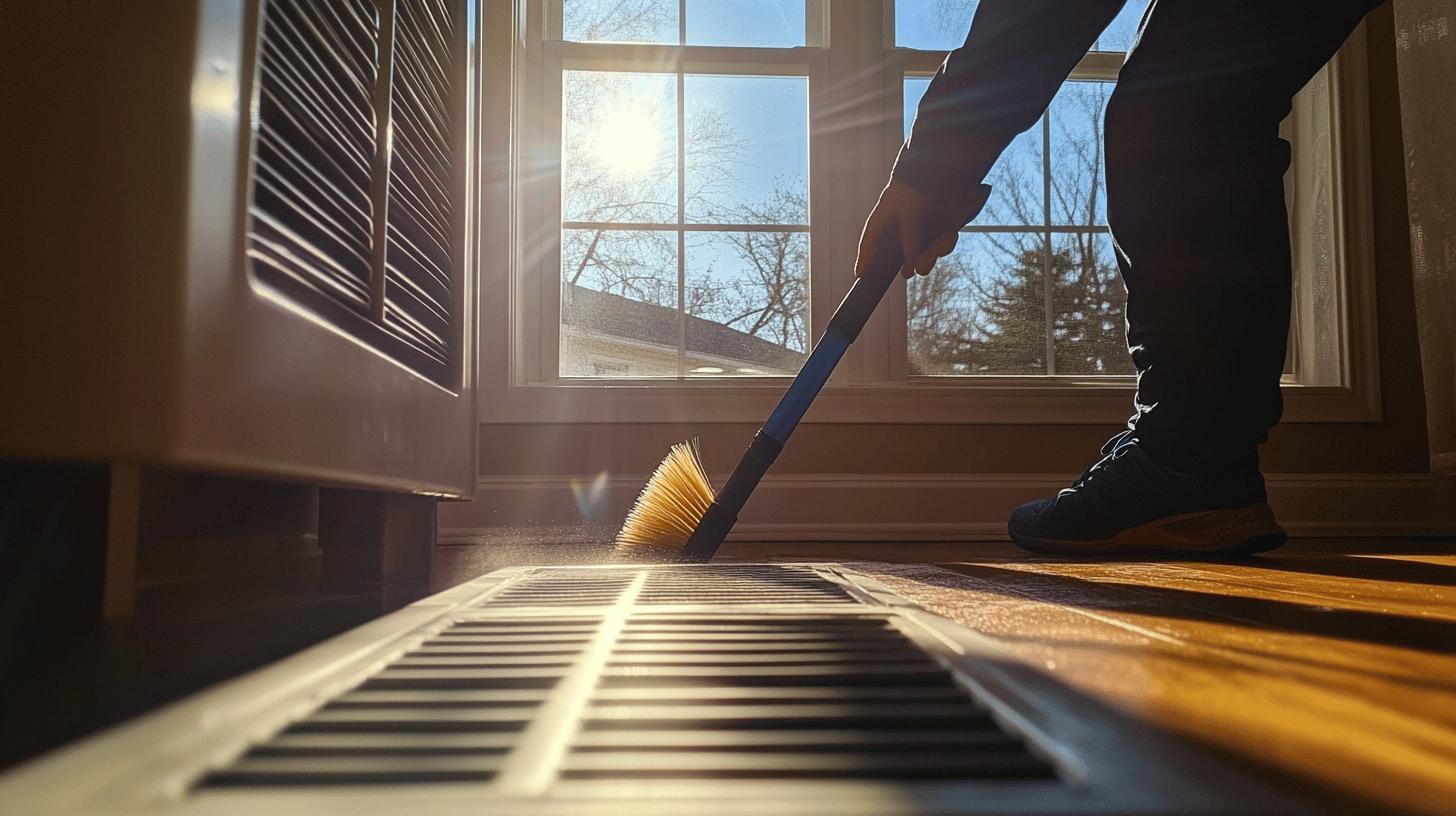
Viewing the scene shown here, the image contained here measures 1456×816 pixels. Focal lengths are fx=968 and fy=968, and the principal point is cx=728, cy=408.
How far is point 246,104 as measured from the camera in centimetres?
51

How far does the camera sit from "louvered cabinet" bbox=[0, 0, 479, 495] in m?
0.45

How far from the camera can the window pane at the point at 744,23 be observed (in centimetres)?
251

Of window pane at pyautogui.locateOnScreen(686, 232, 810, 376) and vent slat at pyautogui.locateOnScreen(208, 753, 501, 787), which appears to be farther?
window pane at pyautogui.locateOnScreen(686, 232, 810, 376)

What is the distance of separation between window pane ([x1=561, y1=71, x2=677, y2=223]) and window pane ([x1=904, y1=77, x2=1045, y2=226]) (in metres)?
0.67

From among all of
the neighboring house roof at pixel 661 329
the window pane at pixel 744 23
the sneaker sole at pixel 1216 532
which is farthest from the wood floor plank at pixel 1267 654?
the window pane at pixel 744 23

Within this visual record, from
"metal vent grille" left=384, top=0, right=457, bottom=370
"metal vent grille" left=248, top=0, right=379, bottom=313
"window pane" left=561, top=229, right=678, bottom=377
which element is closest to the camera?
"metal vent grille" left=248, top=0, right=379, bottom=313

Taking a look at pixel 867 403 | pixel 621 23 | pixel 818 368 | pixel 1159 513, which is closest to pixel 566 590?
pixel 818 368

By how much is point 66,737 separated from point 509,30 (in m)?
2.32

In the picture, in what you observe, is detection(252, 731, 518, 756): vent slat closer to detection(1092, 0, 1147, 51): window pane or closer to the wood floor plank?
the wood floor plank

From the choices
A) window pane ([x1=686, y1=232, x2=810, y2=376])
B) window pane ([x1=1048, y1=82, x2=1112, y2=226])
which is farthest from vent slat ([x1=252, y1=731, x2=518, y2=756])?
window pane ([x1=1048, y1=82, x2=1112, y2=226])

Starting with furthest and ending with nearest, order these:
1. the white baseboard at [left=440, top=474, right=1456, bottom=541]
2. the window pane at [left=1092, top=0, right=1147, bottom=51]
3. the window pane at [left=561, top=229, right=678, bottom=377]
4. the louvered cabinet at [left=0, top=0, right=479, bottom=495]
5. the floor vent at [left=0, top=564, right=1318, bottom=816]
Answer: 1. the window pane at [left=1092, top=0, right=1147, bottom=51]
2. the window pane at [left=561, top=229, right=678, bottom=377]
3. the white baseboard at [left=440, top=474, right=1456, bottom=541]
4. the louvered cabinet at [left=0, top=0, right=479, bottom=495]
5. the floor vent at [left=0, top=564, right=1318, bottom=816]

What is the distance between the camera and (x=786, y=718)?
0.30m

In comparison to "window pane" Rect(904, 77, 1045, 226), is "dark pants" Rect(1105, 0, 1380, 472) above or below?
below

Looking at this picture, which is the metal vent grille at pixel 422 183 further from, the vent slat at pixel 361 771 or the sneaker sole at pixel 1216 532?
the sneaker sole at pixel 1216 532
